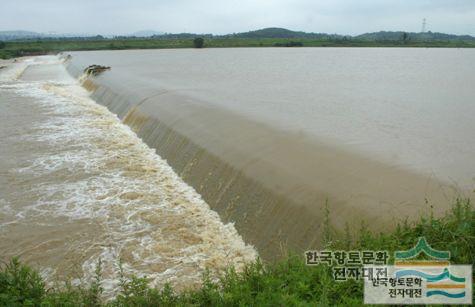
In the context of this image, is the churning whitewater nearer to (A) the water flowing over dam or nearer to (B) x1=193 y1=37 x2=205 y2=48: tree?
(A) the water flowing over dam

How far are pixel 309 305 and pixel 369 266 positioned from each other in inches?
32.4

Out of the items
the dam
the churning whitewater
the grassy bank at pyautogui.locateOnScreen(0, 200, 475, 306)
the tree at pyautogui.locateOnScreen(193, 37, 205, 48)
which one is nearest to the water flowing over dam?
the dam

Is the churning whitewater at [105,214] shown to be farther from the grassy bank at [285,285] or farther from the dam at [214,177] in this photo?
the grassy bank at [285,285]

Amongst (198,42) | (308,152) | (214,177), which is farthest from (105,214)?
(198,42)

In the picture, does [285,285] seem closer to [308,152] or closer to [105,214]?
[308,152]

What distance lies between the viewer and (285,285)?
3986 mm

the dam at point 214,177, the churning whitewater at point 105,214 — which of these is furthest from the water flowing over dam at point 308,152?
the churning whitewater at point 105,214

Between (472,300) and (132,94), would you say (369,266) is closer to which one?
(472,300)

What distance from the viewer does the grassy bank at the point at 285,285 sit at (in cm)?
372

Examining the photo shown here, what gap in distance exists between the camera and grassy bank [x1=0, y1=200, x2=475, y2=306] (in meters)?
3.72

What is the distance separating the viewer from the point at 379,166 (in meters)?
7.02

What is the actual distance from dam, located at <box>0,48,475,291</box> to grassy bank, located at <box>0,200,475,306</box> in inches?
30.6

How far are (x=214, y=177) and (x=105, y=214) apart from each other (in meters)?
2.24

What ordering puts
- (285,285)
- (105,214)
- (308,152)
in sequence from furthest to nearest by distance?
(308,152), (105,214), (285,285)
